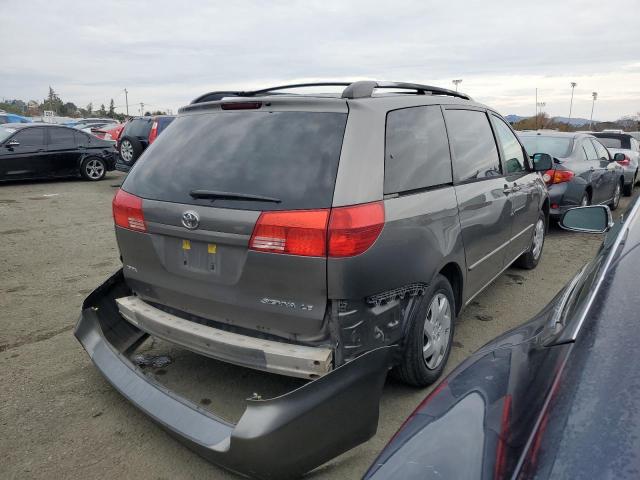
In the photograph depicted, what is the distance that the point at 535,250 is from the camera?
575cm

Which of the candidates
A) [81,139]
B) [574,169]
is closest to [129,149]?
[81,139]

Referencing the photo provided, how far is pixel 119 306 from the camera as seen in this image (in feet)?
10.3

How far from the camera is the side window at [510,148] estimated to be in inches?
178

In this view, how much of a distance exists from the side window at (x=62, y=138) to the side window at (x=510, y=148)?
11373mm

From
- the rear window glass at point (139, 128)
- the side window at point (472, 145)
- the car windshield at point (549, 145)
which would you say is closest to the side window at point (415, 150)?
the side window at point (472, 145)

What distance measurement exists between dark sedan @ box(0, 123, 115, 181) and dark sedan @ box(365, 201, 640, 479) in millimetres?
12740

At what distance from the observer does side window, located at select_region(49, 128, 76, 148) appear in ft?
41.1

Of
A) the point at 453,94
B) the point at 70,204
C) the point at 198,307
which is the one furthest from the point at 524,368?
the point at 70,204

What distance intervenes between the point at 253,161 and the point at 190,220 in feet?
1.47

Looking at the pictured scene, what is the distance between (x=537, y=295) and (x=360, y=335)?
310 centimetres

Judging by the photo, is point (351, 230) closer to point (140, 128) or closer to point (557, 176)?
point (557, 176)

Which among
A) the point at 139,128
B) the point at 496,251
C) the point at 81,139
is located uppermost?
the point at 139,128

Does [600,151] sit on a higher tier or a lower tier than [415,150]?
lower

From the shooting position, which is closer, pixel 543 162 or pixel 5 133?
pixel 543 162
